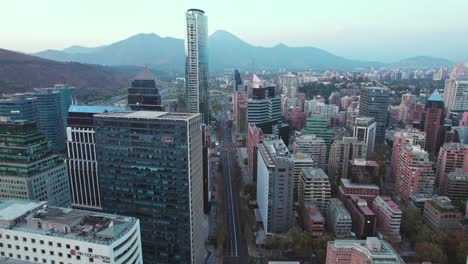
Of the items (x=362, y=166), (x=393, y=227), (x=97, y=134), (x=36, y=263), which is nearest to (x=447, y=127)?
(x=362, y=166)

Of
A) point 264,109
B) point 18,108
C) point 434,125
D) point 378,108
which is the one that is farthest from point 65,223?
point 378,108

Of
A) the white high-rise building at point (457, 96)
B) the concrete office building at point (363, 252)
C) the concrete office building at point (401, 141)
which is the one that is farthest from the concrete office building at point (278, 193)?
the white high-rise building at point (457, 96)

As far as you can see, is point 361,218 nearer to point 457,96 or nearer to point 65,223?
point 65,223

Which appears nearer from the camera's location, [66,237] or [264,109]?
[66,237]

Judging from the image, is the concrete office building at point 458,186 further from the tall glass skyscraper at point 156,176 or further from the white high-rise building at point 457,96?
the white high-rise building at point 457,96

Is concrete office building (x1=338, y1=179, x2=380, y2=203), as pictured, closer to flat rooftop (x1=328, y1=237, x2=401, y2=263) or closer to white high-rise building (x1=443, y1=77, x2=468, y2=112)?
flat rooftop (x1=328, y1=237, x2=401, y2=263)

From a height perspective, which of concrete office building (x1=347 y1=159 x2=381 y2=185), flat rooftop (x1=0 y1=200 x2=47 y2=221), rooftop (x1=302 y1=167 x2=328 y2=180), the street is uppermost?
flat rooftop (x1=0 y1=200 x2=47 y2=221)

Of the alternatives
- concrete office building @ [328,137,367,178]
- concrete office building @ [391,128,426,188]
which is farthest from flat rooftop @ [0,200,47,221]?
concrete office building @ [391,128,426,188]
